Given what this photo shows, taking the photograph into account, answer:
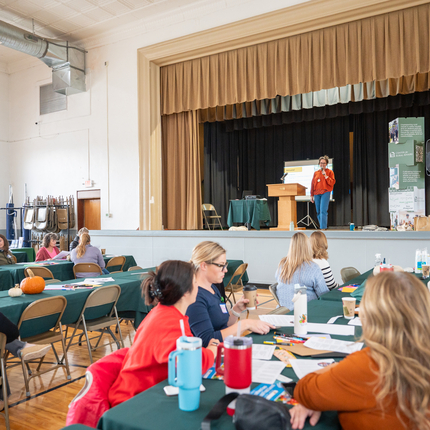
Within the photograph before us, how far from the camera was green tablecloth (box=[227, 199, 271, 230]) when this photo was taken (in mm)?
10469

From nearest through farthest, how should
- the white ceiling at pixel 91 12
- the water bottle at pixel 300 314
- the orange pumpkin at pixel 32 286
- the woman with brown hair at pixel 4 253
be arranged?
the water bottle at pixel 300 314 → the orange pumpkin at pixel 32 286 → the woman with brown hair at pixel 4 253 → the white ceiling at pixel 91 12

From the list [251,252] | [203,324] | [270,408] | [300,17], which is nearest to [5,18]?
[300,17]

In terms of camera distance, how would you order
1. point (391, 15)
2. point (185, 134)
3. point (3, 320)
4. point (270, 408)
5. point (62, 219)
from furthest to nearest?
1. point (62, 219)
2. point (185, 134)
3. point (391, 15)
4. point (3, 320)
5. point (270, 408)

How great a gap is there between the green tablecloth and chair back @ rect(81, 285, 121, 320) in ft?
22.1

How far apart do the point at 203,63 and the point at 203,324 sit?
8.52 meters

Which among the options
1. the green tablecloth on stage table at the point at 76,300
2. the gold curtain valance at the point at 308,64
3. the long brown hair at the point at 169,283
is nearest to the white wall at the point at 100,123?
the gold curtain valance at the point at 308,64

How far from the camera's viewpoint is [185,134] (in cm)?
1044

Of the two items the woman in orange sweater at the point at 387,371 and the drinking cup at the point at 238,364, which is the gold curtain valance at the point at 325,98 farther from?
the drinking cup at the point at 238,364

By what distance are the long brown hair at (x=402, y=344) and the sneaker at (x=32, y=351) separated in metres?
2.74

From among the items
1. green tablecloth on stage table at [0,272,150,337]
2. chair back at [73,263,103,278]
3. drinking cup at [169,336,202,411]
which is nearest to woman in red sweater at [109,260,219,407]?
drinking cup at [169,336,202,411]

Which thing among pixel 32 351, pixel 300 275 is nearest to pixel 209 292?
pixel 300 275

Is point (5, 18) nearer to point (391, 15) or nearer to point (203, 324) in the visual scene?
point (391, 15)

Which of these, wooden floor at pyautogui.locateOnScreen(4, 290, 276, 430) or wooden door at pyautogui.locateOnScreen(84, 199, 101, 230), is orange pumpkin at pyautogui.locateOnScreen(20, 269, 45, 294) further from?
wooden door at pyautogui.locateOnScreen(84, 199, 101, 230)

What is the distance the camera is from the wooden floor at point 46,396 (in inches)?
110
